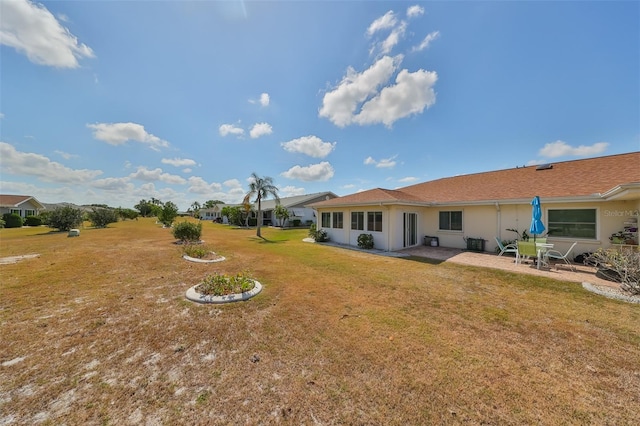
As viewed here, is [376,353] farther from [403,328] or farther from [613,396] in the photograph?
[613,396]

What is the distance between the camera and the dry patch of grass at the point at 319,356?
2.34 metres

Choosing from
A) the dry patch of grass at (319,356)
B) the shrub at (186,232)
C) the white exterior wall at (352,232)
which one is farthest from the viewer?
the shrub at (186,232)

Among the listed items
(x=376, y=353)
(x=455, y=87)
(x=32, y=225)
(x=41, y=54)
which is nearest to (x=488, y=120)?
(x=455, y=87)

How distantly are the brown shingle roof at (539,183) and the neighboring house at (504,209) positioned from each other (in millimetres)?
29

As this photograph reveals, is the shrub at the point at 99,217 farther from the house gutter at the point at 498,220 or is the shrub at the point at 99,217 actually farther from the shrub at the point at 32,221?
the house gutter at the point at 498,220

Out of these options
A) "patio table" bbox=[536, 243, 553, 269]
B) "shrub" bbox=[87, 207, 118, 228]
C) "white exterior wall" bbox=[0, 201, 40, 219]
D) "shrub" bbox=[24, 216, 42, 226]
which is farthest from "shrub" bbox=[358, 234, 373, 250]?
"white exterior wall" bbox=[0, 201, 40, 219]

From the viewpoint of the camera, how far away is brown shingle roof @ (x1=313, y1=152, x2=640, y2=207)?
9.92 m

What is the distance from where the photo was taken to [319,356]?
3.24 meters

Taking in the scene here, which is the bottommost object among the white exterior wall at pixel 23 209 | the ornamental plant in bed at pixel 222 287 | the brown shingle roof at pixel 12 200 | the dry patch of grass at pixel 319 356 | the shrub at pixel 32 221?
the dry patch of grass at pixel 319 356

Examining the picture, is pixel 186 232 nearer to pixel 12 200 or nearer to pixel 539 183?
pixel 539 183

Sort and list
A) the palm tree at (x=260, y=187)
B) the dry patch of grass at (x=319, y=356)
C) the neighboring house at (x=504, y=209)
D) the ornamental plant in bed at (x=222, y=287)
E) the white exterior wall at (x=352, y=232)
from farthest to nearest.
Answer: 1. the palm tree at (x=260, y=187)
2. the white exterior wall at (x=352, y=232)
3. the neighboring house at (x=504, y=209)
4. the ornamental plant in bed at (x=222, y=287)
5. the dry patch of grass at (x=319, y=356)

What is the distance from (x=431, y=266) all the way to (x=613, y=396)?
6330 mm

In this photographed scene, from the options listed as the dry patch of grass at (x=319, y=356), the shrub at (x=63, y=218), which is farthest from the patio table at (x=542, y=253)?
the shrub at (x=63, y=218)

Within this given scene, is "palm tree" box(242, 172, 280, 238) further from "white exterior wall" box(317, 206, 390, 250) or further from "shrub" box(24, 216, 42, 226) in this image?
"shrub" box(24, 216, 42, 226)
